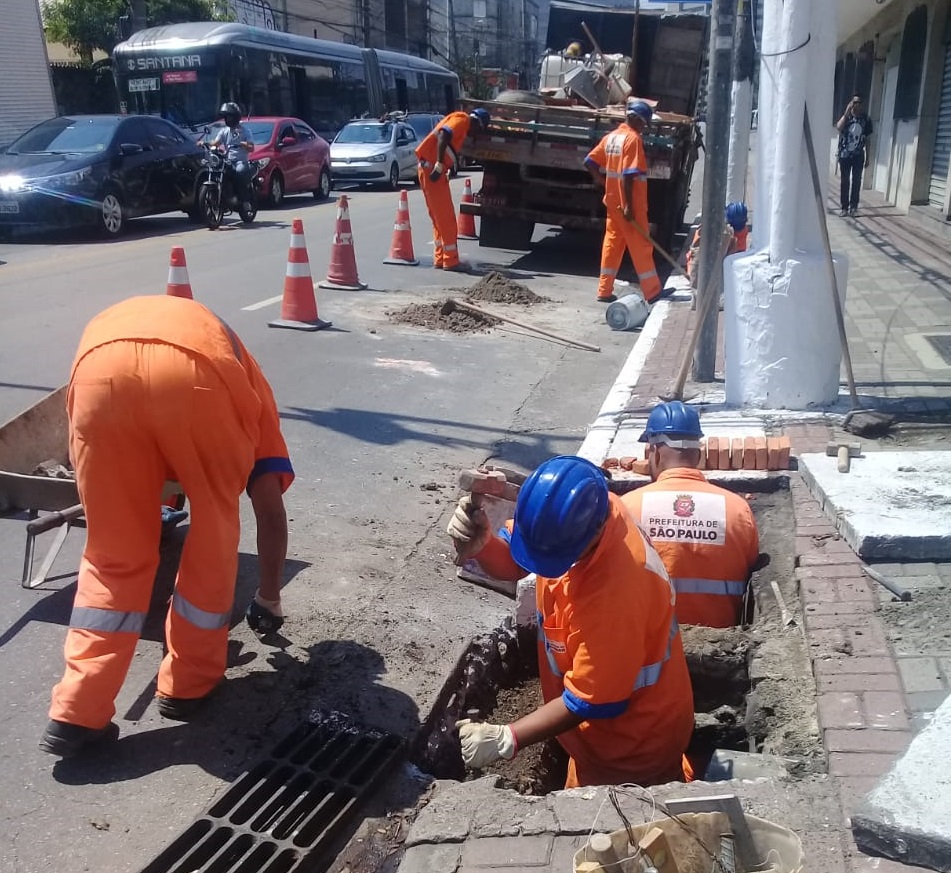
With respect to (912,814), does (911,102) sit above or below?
above

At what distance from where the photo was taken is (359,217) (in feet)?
57.2

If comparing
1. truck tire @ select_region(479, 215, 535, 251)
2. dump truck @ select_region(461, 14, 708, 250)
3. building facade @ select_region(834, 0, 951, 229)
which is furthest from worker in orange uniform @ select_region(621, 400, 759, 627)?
building facade @ select_region(834, 0, 951, 229)

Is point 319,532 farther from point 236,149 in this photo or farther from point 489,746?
point 236,149

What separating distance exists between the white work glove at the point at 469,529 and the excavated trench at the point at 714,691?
0.53 meters

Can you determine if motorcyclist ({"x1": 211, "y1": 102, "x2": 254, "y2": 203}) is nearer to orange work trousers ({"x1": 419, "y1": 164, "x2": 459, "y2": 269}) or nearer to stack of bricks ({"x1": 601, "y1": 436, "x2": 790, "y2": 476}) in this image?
orange work trousers ({"x1": 419, "y1": 164, "x2": 459, "y2": 269})

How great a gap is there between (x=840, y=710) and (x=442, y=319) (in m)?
6.67

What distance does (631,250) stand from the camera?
378 inches

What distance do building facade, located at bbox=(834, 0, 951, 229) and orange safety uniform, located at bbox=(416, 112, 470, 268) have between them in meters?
6.81

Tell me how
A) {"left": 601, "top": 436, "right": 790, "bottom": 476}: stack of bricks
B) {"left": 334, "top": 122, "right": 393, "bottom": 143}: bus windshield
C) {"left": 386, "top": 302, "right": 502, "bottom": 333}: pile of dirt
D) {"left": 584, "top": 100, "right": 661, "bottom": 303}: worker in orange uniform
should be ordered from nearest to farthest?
{"left": 601, "top": 436, "right": 790, "bottom": 476}: stack of bricks, {"left": 386, "top": 302, "right": 502, "bottom": 333}: pile of dirt, {"left": 584, "top": 100, "right": 661, "bottom": 303}: worker in orange uniform, {"left": 334, "top": 122, "right": 393, "bottom": 143}: bus windshield

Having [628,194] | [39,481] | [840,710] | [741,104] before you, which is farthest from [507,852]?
[741,104]

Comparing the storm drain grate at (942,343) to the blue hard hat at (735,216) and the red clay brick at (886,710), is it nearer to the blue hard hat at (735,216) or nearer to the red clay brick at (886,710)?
the blue hard hat at (735,216)

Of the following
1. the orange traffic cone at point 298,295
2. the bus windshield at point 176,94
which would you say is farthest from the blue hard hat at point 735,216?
the bus windshield at point 176,94

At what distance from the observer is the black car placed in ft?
45.4

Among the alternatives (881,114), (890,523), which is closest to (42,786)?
(890,523)
